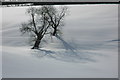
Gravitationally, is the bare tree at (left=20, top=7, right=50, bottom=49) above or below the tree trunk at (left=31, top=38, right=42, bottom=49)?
above

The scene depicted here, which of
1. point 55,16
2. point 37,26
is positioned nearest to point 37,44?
point 37,26

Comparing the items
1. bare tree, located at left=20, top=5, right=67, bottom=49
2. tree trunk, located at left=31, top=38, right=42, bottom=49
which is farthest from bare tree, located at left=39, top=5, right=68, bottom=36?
tree trunk, located at left=31, top=38, right=42, bottom=49

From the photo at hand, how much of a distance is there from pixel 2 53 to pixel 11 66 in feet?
1.04

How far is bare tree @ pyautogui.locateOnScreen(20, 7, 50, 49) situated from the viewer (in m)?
2.72

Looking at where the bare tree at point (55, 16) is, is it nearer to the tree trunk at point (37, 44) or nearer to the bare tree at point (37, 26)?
the bare tree at point (37, 26)

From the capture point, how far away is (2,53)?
9.12 ft

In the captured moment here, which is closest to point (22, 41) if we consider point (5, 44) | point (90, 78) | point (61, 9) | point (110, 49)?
point (5, 44)

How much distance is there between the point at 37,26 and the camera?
275 cm

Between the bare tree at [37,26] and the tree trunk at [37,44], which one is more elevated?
the bare tree at [37,26]

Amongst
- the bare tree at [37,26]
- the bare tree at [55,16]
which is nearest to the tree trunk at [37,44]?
the bare tree at [37,26]

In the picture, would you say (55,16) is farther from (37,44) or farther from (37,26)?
(37,44)

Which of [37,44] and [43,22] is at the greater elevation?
[43,22]

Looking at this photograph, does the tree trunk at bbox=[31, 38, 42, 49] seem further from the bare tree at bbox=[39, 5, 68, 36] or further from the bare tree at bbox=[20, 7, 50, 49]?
the bare tree at bbox=[39, 5, 68, 36]

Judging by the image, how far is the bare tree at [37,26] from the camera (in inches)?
107
